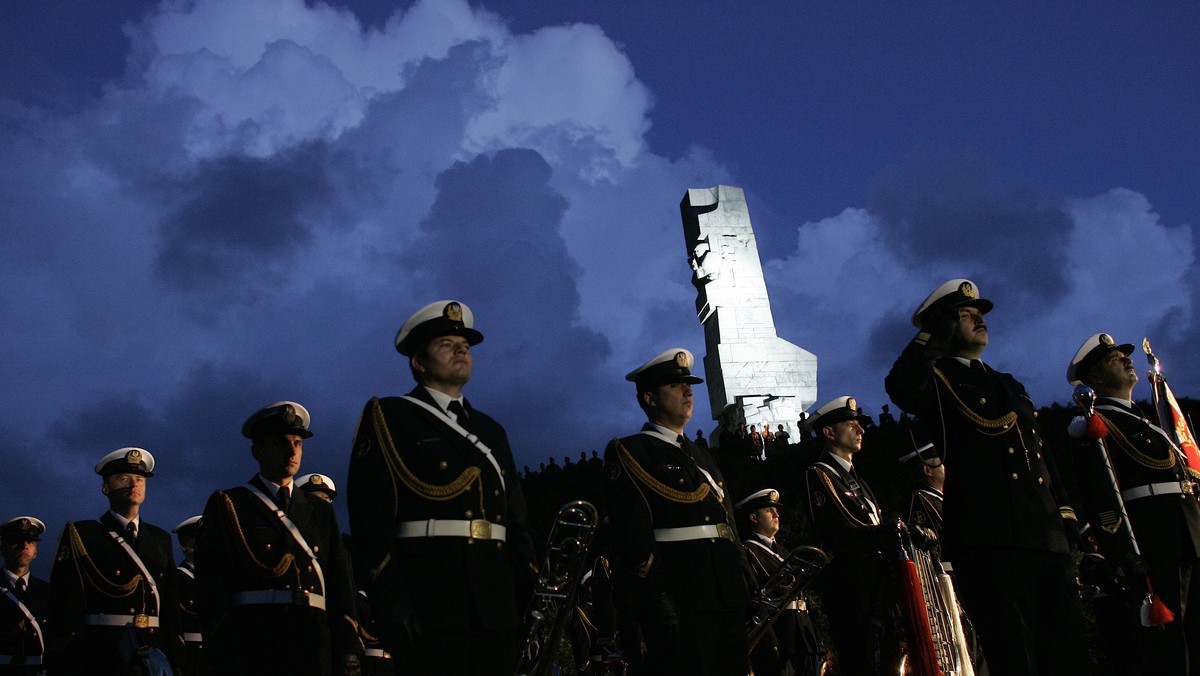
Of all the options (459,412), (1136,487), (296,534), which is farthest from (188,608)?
(1136,487)

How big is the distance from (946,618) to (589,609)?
7.14m

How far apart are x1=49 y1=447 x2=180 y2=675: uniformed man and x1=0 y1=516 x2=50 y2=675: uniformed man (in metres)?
2.36

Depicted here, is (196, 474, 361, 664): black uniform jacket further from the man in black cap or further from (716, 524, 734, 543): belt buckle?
(716, 524, 734, 543): belt buckle

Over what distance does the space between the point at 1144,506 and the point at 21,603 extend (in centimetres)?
986

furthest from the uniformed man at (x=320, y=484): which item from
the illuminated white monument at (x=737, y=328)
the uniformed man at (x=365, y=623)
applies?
the illuminated white monument at (x=737, y=328)

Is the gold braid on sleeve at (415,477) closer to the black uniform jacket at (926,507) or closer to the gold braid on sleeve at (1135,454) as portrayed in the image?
the gold braid on sleeve at (1135,454)

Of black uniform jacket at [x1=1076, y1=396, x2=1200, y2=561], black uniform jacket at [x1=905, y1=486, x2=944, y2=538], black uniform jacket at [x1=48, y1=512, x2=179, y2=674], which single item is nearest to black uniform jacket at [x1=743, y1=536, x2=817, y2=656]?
black uniform jacket at [x1=905, y1=486, x2=944, y2=538]

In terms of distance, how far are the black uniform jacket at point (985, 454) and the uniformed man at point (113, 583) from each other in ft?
18.3

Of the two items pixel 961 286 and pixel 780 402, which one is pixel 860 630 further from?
pixel 780 402

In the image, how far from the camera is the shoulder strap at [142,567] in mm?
8555

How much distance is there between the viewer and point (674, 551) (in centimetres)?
697

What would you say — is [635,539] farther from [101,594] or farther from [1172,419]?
[1172,419]

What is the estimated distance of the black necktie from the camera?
19.3 ft

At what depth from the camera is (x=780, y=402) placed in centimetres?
3139
